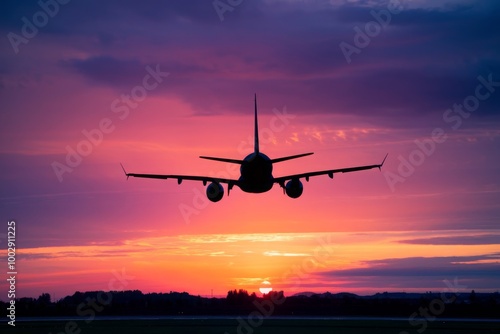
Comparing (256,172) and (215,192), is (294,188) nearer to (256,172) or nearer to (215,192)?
(256,172)

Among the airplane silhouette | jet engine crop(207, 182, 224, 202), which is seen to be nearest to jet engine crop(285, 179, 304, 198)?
the airplane silhouette

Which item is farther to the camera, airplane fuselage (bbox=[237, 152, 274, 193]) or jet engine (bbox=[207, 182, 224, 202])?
jet engine (bbox=[207, 182, 224, 202])

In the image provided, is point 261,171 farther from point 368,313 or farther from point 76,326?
point 368,313

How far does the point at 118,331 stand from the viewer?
4016 inches

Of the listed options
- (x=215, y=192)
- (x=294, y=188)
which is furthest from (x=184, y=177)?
(x=294, y=188)

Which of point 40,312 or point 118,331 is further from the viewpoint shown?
point 40,312

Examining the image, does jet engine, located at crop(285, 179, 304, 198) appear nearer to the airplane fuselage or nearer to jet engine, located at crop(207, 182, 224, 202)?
the airplane fuselage

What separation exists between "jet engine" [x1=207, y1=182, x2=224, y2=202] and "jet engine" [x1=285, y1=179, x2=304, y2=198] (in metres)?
8.50

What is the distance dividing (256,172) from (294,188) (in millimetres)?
5884

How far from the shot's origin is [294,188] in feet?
312

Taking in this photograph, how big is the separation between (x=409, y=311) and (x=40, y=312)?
90.6 m

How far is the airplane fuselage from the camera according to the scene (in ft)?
303

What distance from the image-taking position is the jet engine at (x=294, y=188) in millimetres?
95188

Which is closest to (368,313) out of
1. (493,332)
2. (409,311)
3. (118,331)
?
(409,311)
